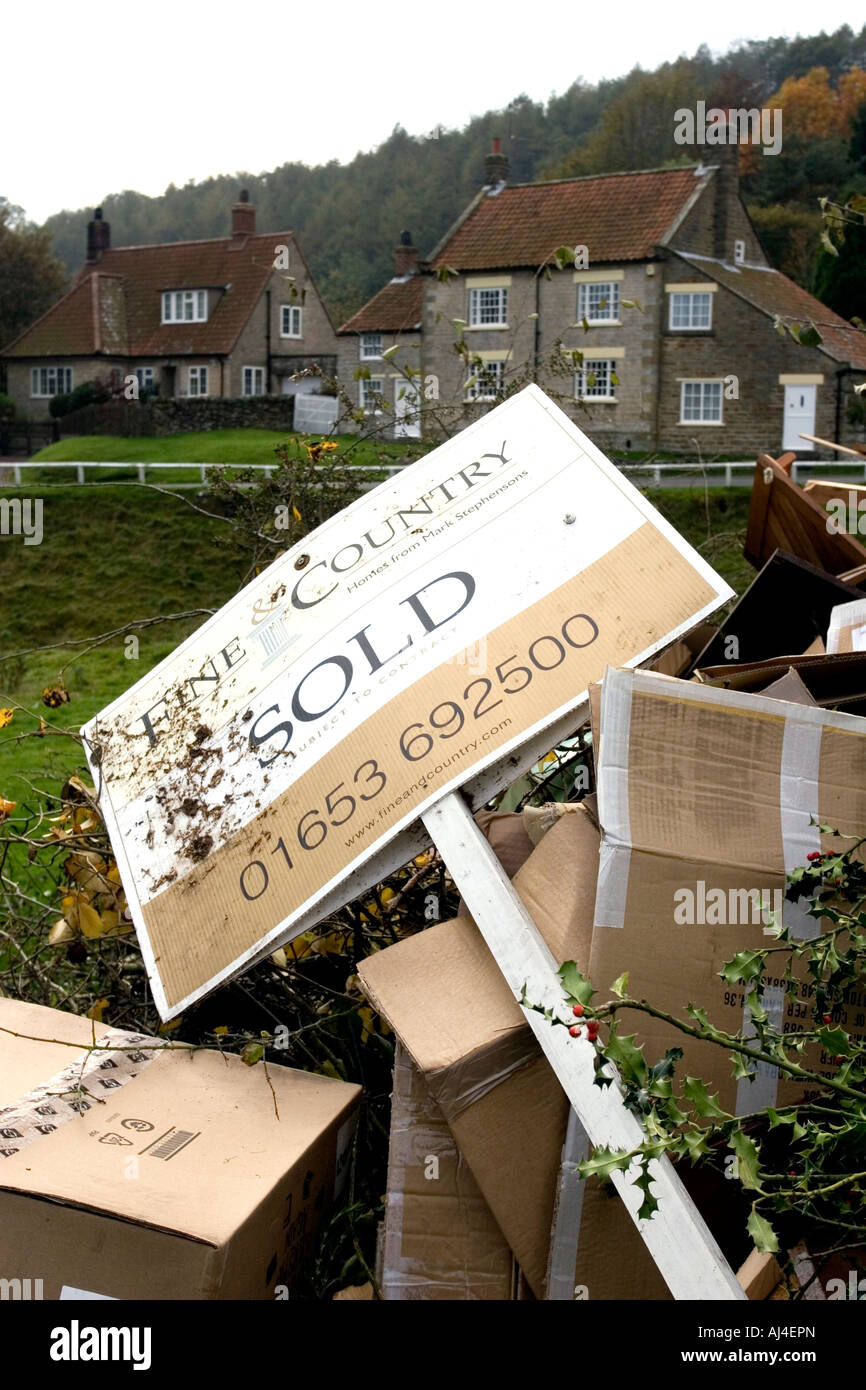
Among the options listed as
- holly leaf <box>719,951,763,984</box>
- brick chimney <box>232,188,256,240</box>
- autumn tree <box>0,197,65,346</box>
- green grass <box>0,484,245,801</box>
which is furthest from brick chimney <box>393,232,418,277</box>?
holly leaf <box>719,951,763,984</box>

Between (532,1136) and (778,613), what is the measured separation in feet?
5.31

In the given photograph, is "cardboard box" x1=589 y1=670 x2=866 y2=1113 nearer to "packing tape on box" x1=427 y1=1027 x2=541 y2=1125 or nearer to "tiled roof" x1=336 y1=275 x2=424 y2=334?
"packing tape on box" x1=427 y1=1027 x2=541 y2=1125

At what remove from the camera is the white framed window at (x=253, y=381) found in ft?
126

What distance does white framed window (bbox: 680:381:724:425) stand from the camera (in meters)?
29.1

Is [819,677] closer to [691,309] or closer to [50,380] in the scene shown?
[691,309]

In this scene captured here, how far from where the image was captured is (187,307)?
128ft

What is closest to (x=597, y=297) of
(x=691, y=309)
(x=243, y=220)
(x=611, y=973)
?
(x=691, y=309)

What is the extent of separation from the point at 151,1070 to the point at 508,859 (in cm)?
95

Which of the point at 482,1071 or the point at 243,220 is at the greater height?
the point at 243,220

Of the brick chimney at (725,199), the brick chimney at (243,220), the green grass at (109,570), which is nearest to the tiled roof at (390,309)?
the brick chimney at (243,220)

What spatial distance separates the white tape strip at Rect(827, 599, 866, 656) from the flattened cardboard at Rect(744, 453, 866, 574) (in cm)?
63

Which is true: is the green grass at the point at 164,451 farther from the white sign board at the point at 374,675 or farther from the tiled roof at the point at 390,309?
the white sign board at the point at 374,675

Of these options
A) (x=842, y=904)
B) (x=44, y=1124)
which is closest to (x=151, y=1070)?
(x=44, y=1124)

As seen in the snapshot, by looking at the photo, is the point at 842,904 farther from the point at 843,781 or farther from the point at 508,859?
the point at 508,859
